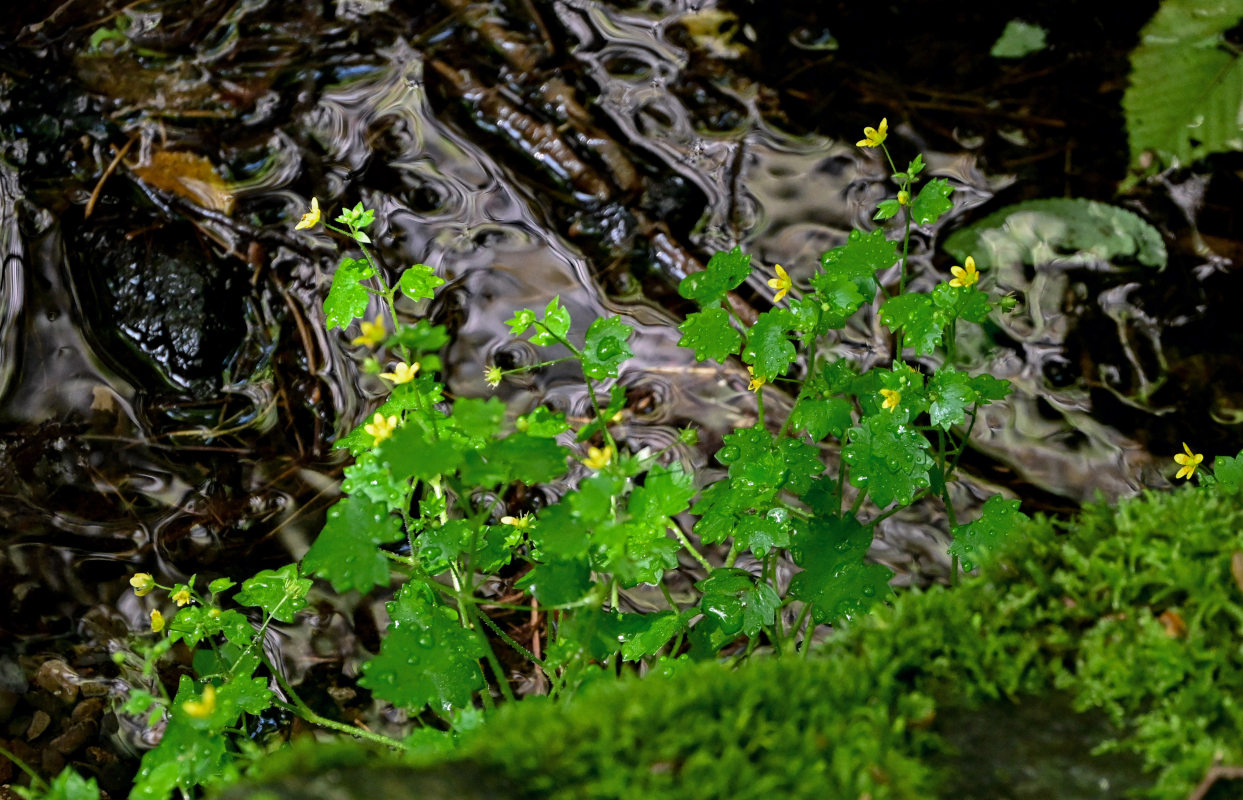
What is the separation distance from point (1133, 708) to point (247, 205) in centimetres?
350

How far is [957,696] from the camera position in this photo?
4.25ft

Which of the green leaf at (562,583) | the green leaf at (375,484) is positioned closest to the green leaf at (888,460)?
the green leaf at (562,583)

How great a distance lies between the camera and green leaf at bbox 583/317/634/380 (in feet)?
6.32

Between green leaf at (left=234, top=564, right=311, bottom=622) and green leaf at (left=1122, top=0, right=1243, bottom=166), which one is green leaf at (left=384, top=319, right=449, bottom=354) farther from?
green leaf at (left=1122, top=0, right=1243, bottom=166)

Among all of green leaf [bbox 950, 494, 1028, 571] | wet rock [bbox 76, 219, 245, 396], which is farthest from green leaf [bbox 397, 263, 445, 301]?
wet rock [bbox 76, 219, 245, 396]

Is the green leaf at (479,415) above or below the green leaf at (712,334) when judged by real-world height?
above

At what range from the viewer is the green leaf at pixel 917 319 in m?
1.94

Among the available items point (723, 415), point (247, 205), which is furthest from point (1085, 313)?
point (247, 205)

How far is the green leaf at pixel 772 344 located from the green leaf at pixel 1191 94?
2.48 meters

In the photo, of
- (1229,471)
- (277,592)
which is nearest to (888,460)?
(1229,471)

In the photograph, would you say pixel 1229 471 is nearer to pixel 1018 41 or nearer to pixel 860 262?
pixel 860 262

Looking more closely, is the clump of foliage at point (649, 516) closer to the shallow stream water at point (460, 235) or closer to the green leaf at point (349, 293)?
the green leaf at point (349, 293)

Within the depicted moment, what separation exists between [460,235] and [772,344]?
1.92 m

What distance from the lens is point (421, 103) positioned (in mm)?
3848
